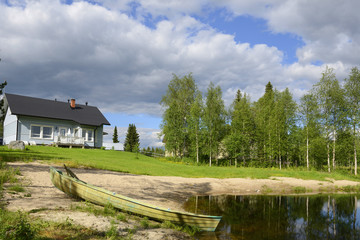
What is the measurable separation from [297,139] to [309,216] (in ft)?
92.5

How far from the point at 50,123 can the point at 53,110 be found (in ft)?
9.29

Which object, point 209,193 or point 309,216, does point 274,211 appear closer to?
point 309,216

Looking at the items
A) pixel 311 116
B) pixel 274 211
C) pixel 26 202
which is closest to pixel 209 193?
pixel 274 211

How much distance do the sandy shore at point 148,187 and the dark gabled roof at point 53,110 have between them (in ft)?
81.6

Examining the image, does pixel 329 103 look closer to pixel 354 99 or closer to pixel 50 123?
pixel 354 99

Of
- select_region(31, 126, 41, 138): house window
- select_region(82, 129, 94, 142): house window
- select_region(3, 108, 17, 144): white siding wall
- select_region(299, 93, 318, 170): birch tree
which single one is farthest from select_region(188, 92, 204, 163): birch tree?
select_region(3, 108, 17, 144): white siding wall

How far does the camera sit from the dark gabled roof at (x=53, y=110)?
39.4m

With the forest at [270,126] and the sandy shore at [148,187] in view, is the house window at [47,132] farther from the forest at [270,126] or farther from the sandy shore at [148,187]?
the sandy shore at [148,187]

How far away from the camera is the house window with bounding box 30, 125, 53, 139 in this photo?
39419 mm

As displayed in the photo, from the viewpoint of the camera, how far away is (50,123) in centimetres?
4106

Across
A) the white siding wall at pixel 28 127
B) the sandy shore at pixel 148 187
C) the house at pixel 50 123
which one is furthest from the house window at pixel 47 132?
the sandy shore at pixel 148 187

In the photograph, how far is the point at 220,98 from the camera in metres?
41.5

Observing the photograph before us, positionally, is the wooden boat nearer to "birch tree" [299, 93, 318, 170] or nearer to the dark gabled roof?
"birch tree" [299, 93, 318, 170]

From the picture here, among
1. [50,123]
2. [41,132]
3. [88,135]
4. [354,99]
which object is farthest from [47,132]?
[354,99]
